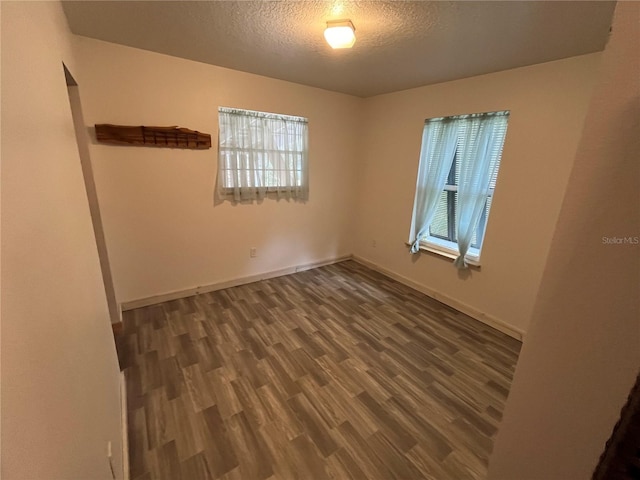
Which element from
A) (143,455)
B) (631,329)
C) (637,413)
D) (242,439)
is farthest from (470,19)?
(143,455)

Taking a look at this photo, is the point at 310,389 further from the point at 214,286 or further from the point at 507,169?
the point at 507,169

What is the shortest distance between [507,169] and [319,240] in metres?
2.31

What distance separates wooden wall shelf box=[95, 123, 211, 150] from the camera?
2240mm

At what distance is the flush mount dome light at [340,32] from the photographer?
5.23ft

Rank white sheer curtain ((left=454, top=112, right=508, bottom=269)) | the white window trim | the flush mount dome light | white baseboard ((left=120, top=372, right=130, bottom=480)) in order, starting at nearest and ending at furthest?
white baseboard ((left=120, top=372, right=130, bottom=480)) < the flush mount dome light < white sheer curtain ((left=454, top=112, right=508, bottom=269)) < the white window trim

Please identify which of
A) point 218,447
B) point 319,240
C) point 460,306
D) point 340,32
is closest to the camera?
point 218,447

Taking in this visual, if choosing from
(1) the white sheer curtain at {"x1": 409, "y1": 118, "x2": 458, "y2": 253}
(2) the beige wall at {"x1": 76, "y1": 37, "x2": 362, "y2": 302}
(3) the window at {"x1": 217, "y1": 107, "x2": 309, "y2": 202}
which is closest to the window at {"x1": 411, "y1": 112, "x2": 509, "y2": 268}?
(1) the white sheer curtain at {"x1": 409, "y1": 118, "x2": 458, "y2": 253}

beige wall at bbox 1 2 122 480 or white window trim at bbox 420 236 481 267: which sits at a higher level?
beige wall at bbox 1 2 122 480

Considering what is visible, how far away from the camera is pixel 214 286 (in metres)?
3.10

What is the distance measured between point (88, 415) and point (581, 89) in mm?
3253

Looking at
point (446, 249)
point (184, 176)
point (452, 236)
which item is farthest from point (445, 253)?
point (184, 176)

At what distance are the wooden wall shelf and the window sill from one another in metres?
2.63

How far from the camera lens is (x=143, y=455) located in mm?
1387

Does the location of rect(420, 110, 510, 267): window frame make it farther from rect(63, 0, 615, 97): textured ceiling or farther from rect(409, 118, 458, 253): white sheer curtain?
rect(63, 0, 615, 97): textured ceiling
